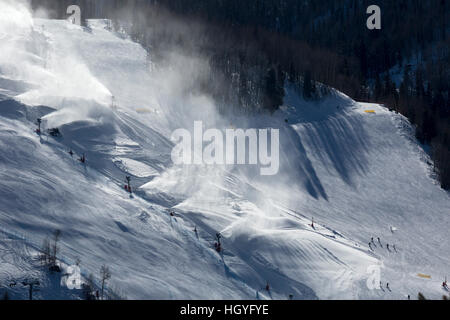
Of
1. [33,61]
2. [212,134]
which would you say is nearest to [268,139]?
[212,134]

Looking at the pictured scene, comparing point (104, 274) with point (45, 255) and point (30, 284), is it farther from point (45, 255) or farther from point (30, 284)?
point (30, 284)

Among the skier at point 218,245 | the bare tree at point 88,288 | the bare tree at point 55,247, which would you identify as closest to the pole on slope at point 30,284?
the bare tree at point 55,247

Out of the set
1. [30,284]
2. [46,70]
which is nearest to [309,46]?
[46,70]

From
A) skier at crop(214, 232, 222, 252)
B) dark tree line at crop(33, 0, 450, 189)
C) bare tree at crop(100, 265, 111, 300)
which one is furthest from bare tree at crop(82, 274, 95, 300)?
dark tree line at crop(33, 0, 450, 189)

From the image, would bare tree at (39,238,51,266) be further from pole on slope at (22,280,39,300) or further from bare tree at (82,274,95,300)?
bare tree at (82,274,95,300)
